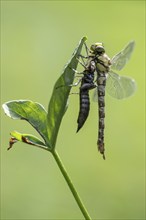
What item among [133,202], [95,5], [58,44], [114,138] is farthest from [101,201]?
[95,5]

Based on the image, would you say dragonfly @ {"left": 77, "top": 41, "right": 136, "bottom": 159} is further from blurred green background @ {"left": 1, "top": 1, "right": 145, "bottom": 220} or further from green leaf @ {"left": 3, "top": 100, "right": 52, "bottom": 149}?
blurred green background @ {"left": 1, "top": 1, "right": 145, "bottom": 220}

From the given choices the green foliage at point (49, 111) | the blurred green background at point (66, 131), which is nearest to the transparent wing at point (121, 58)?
the green foliage at point (49, 111)

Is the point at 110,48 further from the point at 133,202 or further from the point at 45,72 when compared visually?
the point at 133,202

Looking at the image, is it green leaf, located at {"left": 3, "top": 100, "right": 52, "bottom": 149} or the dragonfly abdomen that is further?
the dragonfly abdomen

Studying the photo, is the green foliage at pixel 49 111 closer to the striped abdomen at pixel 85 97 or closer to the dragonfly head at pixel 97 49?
the striped abdomen at pixel 85 97

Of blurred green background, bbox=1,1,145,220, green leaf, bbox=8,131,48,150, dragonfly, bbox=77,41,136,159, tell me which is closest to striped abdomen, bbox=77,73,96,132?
dragonfly, bbox=77,41,136,159

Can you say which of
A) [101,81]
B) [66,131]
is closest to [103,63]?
[101,81]

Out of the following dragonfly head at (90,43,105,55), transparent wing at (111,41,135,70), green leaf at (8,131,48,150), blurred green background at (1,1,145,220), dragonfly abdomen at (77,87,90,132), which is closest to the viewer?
green leaf at (8,131,48,150)

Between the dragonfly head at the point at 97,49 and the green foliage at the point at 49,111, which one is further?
the dragonfly head at the point at 97,49
